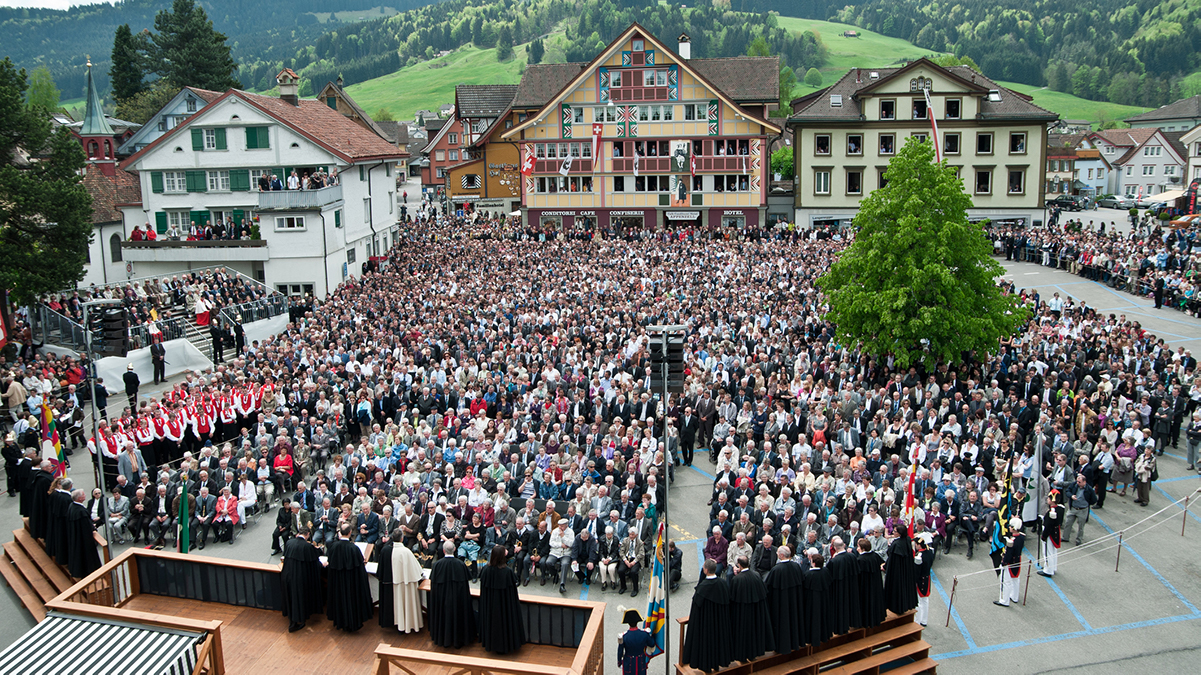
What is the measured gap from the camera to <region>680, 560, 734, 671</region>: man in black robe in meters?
10.6

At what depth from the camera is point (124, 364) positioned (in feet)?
89.7

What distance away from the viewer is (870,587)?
11586 mm

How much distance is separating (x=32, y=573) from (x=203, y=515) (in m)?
2.86

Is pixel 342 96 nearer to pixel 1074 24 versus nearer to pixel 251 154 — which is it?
pixel 251 154

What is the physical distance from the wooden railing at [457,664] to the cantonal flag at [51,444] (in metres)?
11.5

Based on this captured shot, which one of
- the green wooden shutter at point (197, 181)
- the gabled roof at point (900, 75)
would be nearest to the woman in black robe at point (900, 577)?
the green wooden shutter at point (197, 181)

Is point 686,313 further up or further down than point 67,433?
further up

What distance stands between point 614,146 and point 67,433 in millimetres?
36543

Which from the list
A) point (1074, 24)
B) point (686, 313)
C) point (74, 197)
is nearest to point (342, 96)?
point (74, 197)

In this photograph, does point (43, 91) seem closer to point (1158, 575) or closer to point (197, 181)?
point (197, 181)

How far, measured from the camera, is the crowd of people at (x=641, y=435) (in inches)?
579

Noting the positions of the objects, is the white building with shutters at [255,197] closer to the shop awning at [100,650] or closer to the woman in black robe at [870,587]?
the shop awning at [100,650]

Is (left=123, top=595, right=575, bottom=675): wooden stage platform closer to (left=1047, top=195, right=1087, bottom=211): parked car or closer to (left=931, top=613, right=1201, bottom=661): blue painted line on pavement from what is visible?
(left=931, top=613, right=1201, bottom=661): blue painted line on pavement

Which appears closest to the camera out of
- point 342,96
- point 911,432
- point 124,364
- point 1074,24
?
point 911,432
